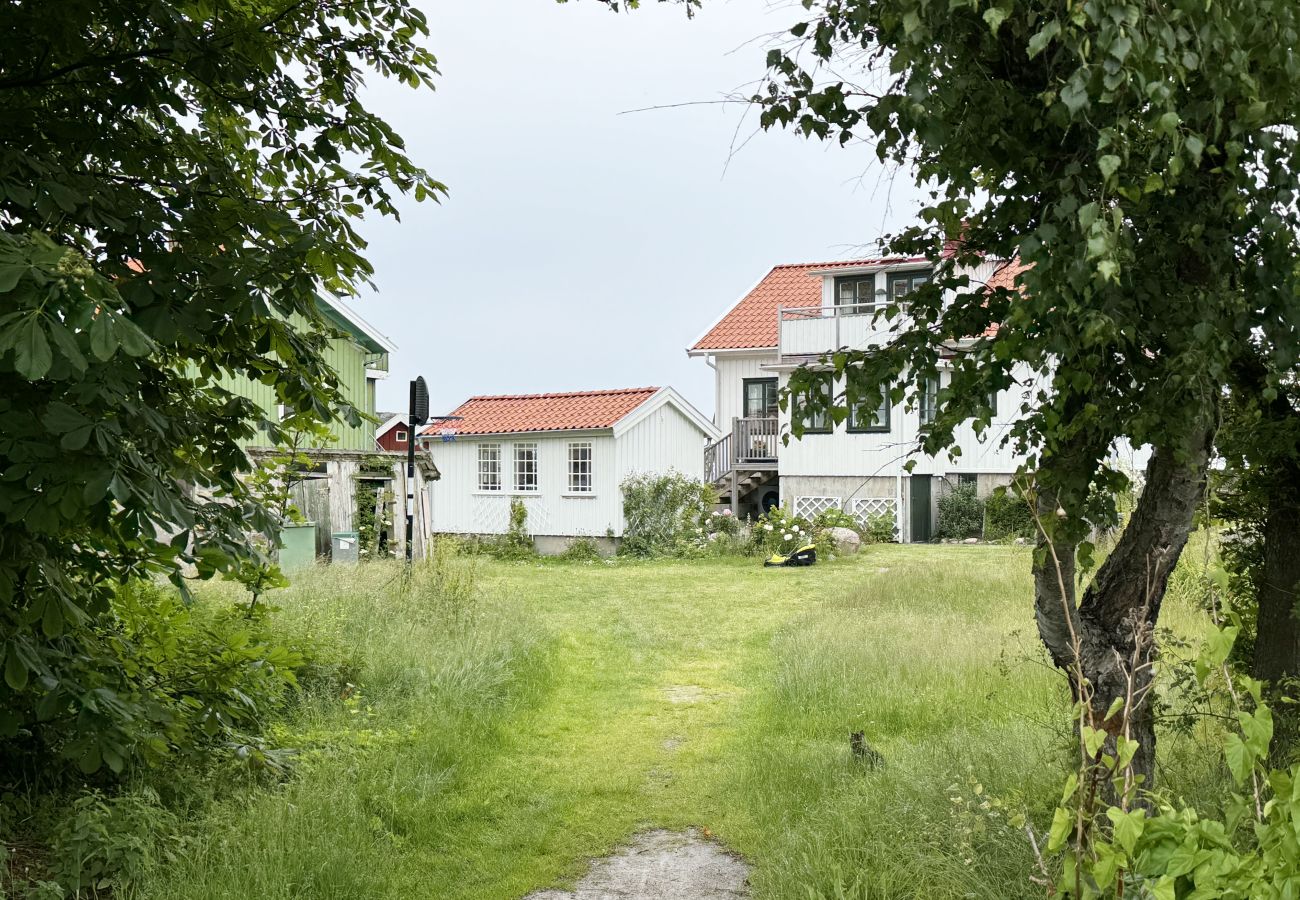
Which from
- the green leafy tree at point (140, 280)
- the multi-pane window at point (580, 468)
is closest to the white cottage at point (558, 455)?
the multi-pane window at point (580, 468)

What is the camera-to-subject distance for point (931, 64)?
310 cm

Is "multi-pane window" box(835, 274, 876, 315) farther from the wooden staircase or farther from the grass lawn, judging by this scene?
the grass lawn

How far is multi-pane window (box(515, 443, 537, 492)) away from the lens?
2545 centimetres

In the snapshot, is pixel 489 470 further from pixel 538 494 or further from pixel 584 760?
pixel 584 760

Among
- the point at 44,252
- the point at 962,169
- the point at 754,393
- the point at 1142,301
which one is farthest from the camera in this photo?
Answer: the point at 754,393

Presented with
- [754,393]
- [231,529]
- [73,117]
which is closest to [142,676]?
[231,529]

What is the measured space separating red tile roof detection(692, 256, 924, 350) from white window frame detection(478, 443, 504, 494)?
6.80 metres

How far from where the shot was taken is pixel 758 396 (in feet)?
94.1

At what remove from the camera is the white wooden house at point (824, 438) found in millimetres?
24859

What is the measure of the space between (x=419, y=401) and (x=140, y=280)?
10.5 metres

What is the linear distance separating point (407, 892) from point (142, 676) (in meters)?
1.69

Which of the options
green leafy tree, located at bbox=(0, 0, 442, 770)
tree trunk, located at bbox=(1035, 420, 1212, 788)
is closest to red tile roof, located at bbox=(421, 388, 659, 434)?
green leafy tree, located at bbox=(0, 0, 442, 770)

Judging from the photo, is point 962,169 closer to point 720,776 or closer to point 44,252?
point 44,252

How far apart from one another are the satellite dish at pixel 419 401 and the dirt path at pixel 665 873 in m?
9.50
